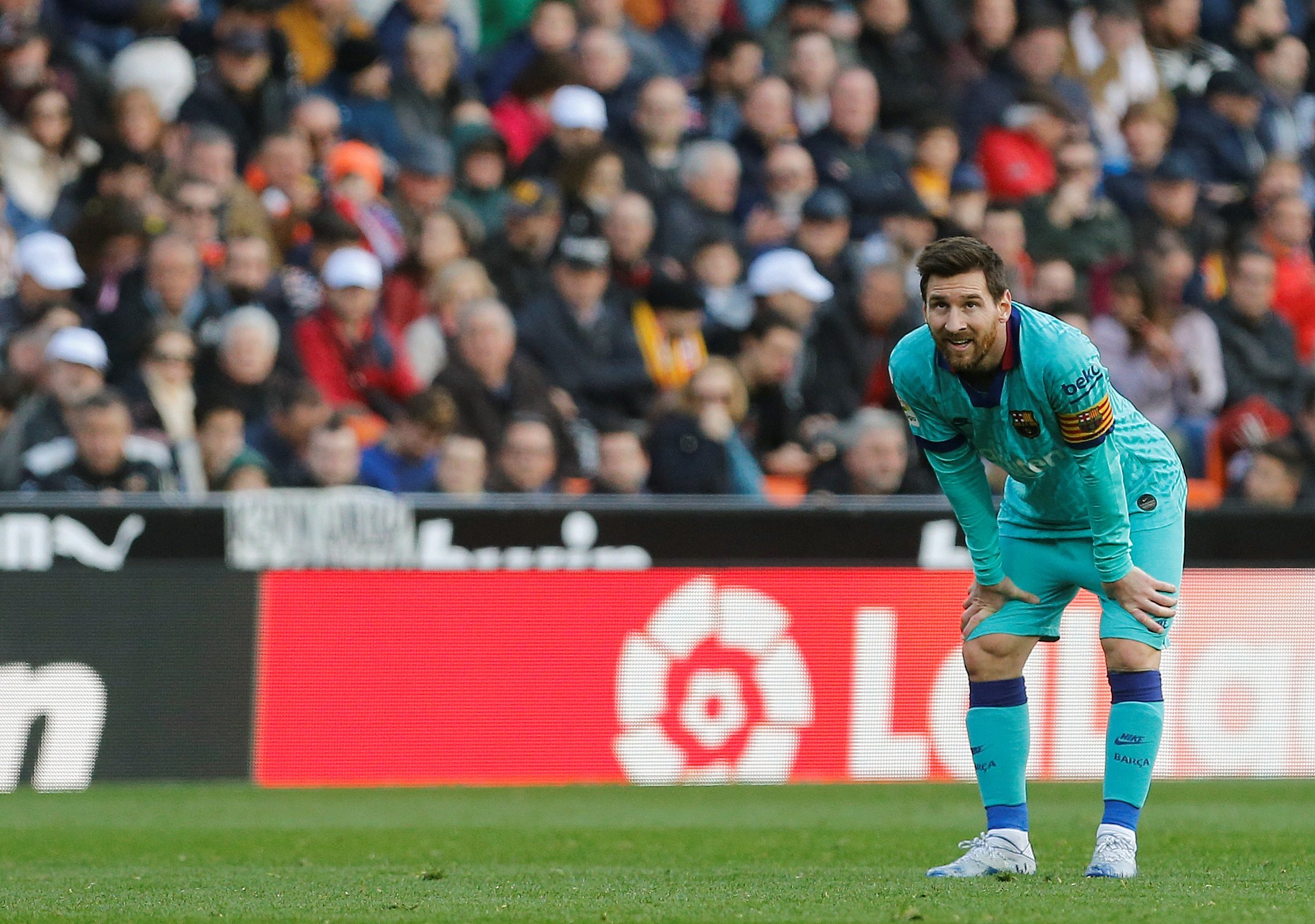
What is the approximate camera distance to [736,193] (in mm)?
13836

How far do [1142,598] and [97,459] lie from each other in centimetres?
613

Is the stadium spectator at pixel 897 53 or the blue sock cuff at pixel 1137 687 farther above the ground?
the stadium spectator at pixel 897 53

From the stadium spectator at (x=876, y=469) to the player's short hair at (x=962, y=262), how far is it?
17.3 feet

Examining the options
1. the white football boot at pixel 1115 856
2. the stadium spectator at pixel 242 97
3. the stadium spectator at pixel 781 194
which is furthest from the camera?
the stadium spectator at pixel 781 194

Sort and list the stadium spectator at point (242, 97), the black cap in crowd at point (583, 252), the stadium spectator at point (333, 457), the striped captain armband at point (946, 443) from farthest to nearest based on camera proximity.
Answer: the stadium spectator at point (242, 97) → the black cap in crowd at point (583, 252) → the stadium spectator at point (333, 457) → the striped captain armband at point (946, 443)

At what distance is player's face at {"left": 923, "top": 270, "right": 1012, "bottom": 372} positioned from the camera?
5.80 metres

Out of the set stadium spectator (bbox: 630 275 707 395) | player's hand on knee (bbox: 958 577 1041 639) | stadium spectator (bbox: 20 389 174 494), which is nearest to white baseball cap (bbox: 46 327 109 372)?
stadium spectator (bbox: 20 389 174 494)

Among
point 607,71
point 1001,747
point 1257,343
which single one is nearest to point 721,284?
point 607,71

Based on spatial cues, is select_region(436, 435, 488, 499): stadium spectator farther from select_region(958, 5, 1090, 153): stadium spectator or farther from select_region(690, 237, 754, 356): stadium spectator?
select_region(958, 5, 1090, 153): stadium spectator

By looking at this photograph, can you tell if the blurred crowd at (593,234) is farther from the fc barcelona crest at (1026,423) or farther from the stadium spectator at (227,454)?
the fc barcelona crest at (1026,423)

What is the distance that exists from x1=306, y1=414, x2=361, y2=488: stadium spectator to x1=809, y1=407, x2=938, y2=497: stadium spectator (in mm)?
2549

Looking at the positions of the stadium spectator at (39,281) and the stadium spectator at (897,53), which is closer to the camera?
the stadium spectator at (39,281)

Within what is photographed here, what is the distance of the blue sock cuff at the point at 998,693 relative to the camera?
640 centimetres

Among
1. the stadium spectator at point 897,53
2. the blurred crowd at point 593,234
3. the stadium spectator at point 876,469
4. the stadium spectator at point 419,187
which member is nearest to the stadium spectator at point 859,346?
the blurred crowd at point 593,234
